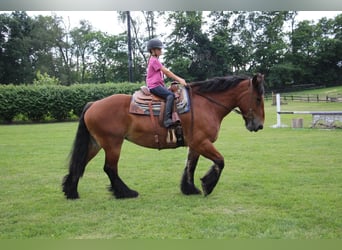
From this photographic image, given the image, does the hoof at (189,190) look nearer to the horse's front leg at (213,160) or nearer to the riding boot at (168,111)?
the horse's front leg at (213,160)

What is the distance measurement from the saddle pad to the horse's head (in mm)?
702

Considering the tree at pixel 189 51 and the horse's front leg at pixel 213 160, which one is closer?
the horse's front leg at pixel 213 160

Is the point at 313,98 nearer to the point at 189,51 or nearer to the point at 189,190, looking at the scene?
the point at 189,51

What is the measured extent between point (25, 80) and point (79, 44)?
323cm

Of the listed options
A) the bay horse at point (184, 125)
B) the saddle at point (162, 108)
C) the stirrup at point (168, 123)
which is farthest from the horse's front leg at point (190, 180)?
the stirrup at point (168, 123)

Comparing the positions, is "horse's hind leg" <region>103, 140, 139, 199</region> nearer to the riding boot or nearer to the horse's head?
the riding boot

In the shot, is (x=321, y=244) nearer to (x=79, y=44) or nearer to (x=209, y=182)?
(x=209, y=182)

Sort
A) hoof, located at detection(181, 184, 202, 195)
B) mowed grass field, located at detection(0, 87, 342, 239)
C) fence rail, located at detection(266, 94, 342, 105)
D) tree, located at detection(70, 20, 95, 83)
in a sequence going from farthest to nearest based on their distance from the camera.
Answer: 1. tree, located at detection(70, 20, 95, 83)
2. fence rail, located at detection(266, 94, 342, 105)
3. hoof, located at detection(181, 184, 202, 195)
4. mowed grass field, located at detection(0, 87, 342, 239)

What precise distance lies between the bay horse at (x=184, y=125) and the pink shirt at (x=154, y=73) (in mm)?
366

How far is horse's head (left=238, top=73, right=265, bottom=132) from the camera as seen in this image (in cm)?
384

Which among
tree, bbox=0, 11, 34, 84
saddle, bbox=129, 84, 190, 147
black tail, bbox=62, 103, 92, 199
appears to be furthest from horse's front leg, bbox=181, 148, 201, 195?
tree, bbox=0, 11, 34, 84

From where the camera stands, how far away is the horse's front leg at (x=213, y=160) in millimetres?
3719

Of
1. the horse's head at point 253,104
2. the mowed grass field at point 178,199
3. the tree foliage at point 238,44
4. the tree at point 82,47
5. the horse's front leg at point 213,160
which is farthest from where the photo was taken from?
the tree at point 82,47

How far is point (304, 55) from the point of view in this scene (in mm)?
6906
